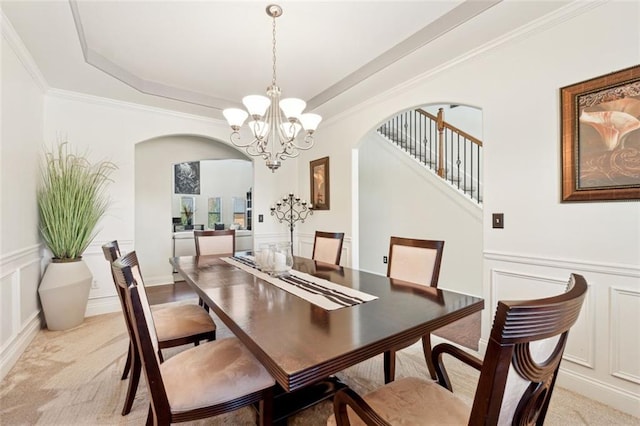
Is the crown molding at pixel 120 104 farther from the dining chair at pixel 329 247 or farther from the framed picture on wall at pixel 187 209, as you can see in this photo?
the framed picture on wall at pixel 187 209

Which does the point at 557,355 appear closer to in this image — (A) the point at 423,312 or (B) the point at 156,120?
(A) the point at 423,312

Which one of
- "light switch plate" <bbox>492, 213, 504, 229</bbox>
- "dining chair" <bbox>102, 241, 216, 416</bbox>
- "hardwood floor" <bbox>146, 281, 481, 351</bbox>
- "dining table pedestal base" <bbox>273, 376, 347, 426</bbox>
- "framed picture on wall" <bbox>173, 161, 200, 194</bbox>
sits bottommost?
"hardwood floor" <bbox>146, 281, 481, 351</bbox>

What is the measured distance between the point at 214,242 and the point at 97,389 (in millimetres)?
1629

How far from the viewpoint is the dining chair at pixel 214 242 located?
10.4 feet

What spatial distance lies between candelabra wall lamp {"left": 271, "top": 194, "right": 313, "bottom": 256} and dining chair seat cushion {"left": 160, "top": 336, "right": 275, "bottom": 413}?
3.31m

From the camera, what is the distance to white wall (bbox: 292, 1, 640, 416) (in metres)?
1.73

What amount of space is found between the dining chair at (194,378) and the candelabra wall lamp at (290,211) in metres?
3.35

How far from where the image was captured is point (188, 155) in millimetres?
5176

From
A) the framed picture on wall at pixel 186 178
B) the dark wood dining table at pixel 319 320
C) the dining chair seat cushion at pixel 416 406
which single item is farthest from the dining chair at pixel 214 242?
the framed picture on wall at pixel 186 178

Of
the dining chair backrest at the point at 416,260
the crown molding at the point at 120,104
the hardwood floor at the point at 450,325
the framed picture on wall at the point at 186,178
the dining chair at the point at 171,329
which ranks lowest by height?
the hardwood floor at the point at 450,325

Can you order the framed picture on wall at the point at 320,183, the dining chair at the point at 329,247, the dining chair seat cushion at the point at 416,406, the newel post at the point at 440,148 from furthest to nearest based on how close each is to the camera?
the framed picture on wall at the point at 320,183 < the newel post at the point at 440,148 < the dining chair at the point at 329,247 < the dining chair seat cushion at the point at 416,406

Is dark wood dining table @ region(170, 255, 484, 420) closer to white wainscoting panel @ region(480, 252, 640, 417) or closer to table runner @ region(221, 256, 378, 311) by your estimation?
table runner @ region(221, 256, 378, 311)

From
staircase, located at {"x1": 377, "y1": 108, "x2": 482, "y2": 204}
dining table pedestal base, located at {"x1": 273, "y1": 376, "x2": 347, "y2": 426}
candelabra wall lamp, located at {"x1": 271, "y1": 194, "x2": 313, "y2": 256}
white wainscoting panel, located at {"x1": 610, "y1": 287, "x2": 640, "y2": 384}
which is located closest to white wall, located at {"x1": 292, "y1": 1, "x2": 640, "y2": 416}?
white wainscoting panel, located at {"x1": 610, "y1": 287, "x2": 640, "y2": 384}

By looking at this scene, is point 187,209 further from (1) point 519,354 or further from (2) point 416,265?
(1) point 519,354
